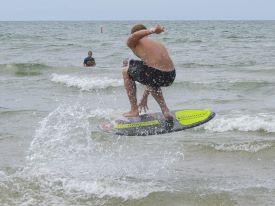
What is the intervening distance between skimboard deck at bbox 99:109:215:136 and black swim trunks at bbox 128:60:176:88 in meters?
0.63

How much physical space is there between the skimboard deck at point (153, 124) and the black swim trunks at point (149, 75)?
0.63 m

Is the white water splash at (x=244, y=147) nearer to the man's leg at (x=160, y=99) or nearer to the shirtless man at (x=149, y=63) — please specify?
the man's leg at (x=160, y=99)

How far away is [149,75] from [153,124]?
83 cm

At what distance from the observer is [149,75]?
7719 mm

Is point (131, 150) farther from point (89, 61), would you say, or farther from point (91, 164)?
point (89, 61)

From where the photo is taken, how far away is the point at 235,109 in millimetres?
14055

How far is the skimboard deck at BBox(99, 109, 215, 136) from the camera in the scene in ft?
26.4

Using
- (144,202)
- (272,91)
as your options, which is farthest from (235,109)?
(144,202)

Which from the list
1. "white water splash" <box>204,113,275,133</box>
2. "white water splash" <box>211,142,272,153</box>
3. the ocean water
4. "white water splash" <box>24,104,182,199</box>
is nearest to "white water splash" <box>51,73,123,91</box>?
the ocean water

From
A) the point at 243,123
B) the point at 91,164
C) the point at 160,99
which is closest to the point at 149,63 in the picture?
the point at 160,99

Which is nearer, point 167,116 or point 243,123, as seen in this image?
point 167,116

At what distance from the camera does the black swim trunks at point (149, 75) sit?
25.3ft

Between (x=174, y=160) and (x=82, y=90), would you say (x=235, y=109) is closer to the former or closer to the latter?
(x=174, y=160)

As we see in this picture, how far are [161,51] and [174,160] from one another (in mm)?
2369
